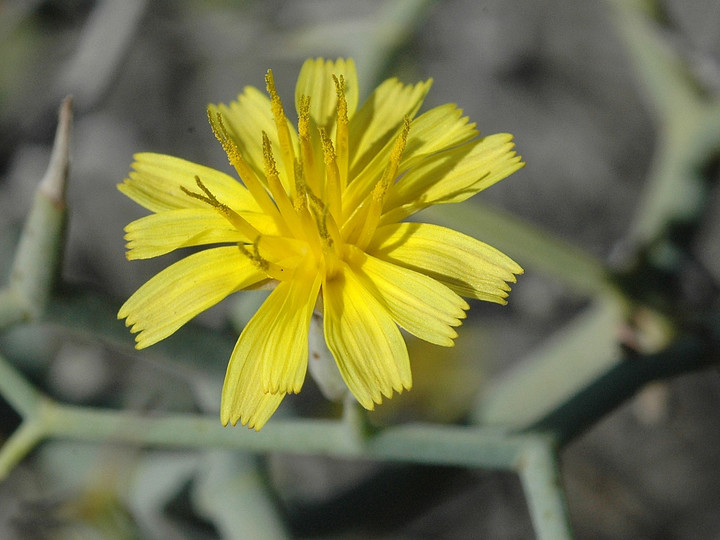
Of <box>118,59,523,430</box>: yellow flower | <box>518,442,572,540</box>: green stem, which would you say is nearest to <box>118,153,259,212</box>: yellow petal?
<box>118,59,523,430</box>: yellow flower

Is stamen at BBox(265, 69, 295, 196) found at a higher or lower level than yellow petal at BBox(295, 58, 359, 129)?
lower

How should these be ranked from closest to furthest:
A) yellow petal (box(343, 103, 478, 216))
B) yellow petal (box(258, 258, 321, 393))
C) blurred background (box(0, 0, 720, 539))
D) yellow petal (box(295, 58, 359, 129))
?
1. yellow petal (box(258, 258, 321, 393))
2. yellow petal (box(343, 103, 478, 216))
3. yellow petal (box(295, 58, 359, 129))
4. blurred background (box(0, 0, 720, 539))

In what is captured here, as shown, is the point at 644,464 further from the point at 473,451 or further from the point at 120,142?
the point at 120,142

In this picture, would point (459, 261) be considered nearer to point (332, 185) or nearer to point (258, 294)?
point (332, 185)

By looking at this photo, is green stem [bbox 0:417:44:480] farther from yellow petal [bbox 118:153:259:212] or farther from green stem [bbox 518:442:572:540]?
green stem [bbox 518:442:572:540]

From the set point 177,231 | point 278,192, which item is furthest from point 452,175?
point 177,231
